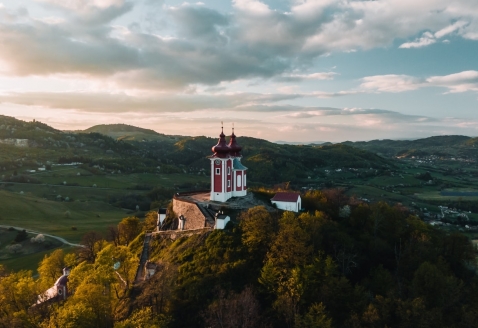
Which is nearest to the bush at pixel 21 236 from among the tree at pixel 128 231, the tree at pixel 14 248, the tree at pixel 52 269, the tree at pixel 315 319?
the tree at pixel 14 248

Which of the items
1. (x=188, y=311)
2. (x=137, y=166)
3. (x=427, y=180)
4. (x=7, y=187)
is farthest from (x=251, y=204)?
(x=427, y=180)

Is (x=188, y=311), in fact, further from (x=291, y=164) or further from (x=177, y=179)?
(x=291, y=164)

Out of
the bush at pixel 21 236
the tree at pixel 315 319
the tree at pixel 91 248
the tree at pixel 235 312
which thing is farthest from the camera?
the bush at pixel 21 236

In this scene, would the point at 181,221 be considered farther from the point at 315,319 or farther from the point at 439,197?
the point at 439,197

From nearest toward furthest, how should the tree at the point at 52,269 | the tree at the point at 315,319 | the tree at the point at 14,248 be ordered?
the tree at the point at 315,319
the tree at the point at 52,269
the tree at the point at 14,248

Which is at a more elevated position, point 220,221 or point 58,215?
point 220,221

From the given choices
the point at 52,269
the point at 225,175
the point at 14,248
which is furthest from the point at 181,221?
the point at 14,248

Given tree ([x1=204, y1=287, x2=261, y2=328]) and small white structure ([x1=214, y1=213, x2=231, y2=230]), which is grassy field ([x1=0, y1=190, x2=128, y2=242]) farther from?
tree ([x1=204, y1=287, x2=261, y2=328])

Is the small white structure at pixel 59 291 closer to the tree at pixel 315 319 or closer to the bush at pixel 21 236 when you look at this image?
the tree at pixel 315 319
